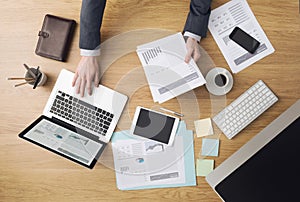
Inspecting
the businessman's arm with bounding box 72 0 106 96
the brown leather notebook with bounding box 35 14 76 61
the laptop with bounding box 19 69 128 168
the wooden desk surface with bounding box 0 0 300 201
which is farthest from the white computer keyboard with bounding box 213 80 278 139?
the brown leather notebook with bounding box 35 14 76 61

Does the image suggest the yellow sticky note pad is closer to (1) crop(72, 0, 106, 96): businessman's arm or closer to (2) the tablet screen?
(2) the tablet screen

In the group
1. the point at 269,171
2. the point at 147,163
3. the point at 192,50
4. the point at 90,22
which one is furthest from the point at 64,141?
the point at 269,171

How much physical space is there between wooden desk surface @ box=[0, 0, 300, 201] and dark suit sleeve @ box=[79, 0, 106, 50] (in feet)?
0.17

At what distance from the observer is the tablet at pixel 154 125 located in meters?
1.32

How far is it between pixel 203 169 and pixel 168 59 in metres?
0.37

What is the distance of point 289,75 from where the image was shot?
50.8 inches

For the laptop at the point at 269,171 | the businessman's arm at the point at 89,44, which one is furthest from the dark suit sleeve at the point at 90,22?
the laptop at the point at 269,171

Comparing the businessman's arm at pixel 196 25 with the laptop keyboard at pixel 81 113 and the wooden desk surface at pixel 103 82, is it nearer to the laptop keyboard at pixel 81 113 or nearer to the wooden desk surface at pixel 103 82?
the wooden desk surface at pixel 103 82

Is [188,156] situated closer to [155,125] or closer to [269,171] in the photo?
[155,125]

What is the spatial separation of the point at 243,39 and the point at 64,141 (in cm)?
65

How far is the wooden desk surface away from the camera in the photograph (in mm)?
1296

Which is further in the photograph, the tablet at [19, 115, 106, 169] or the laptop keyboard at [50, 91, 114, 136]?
the laptop keyboard at [50, 91, 114, 136]

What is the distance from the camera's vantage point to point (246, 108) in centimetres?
129

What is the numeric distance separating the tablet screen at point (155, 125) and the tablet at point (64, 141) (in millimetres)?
137
